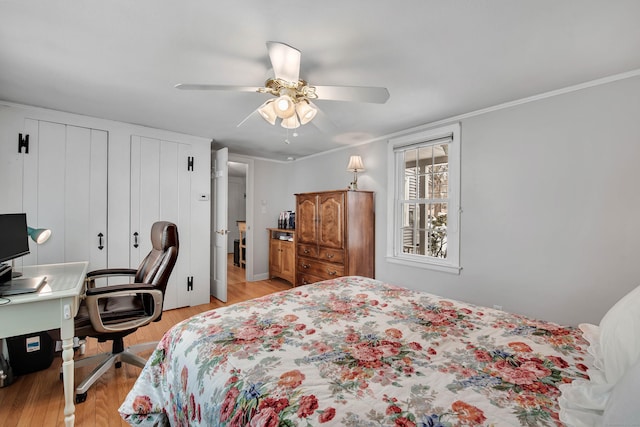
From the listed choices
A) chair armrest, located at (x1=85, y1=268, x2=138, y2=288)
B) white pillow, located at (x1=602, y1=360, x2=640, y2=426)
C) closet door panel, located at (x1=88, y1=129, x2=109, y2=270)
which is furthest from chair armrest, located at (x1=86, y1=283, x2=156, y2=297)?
white pillow, located at (x1=602, y1=360, x2=640, y2=426)

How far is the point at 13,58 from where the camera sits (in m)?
1.80

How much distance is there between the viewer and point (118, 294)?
1988 mm

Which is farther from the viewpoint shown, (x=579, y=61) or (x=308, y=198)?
(x=308, y=198)

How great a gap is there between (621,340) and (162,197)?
12.6 ft

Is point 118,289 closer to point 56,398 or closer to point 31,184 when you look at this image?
point 56,398

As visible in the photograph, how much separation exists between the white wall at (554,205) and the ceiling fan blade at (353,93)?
161 cm

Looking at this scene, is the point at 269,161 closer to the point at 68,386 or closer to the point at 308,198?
the point at 308,198

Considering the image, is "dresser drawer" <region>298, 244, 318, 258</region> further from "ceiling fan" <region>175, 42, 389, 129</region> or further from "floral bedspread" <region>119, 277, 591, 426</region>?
"ceiling fan" <region>175, 42, 389, 129</region>

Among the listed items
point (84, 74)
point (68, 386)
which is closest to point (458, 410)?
point (68, 386)

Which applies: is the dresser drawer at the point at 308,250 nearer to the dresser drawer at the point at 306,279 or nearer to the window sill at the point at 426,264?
the dresser drawer at the point at 306,279

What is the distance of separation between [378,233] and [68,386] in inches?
124

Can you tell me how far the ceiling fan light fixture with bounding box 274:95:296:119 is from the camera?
5.44 feet

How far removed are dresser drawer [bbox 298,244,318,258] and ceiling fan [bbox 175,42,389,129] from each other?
232cm

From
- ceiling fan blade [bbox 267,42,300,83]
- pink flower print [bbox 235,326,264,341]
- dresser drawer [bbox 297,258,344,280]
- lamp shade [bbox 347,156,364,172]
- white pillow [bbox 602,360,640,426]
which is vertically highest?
ceiling fan blade [bbox 267,42,300,83]
